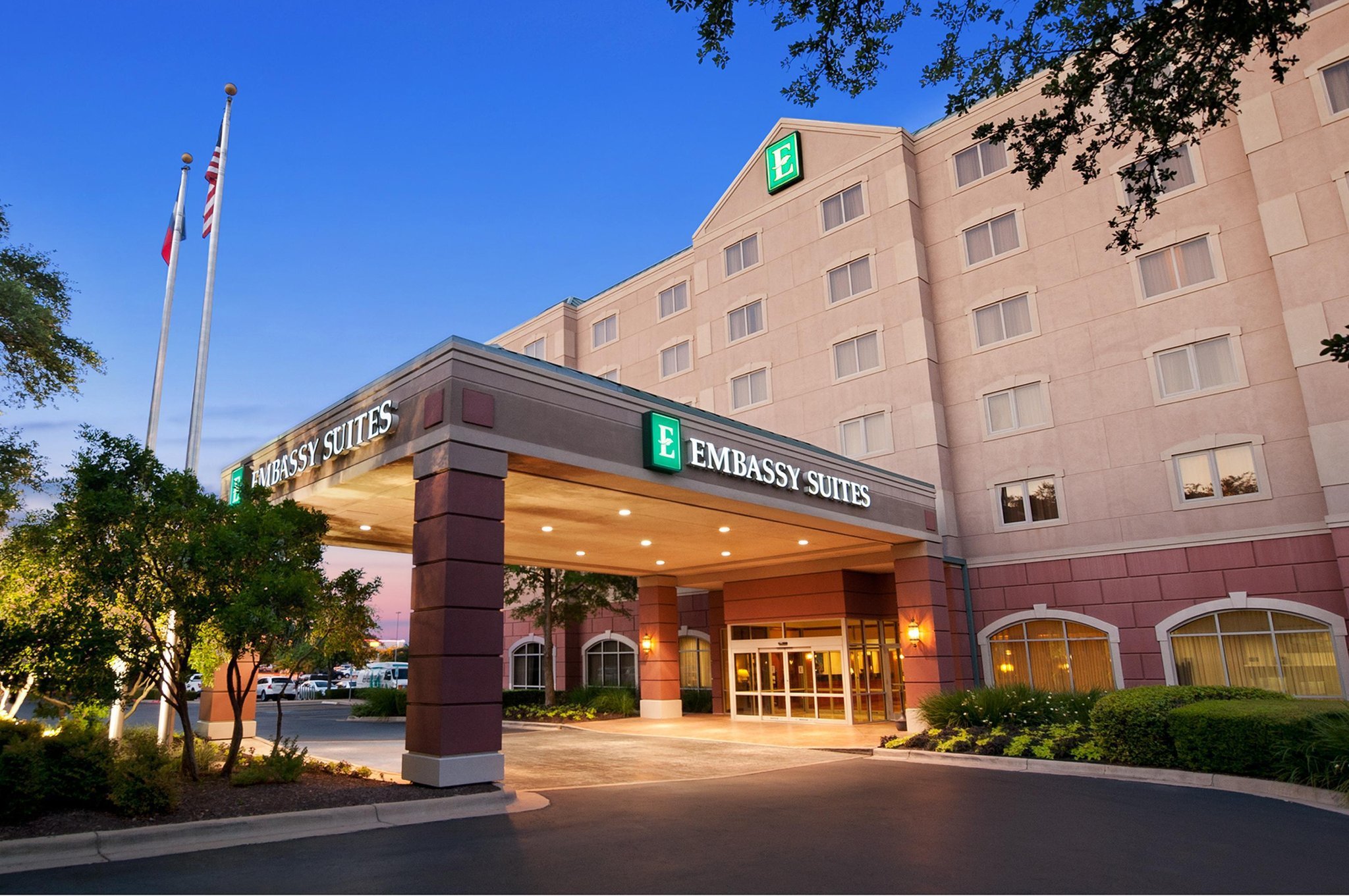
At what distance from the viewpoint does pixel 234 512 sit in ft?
41.7

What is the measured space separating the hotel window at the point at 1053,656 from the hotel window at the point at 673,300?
18.6 meters

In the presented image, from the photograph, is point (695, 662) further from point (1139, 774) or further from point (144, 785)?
point (144, 785)

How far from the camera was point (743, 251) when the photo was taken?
33.2 metres

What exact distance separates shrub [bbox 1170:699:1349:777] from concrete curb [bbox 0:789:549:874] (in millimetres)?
10991

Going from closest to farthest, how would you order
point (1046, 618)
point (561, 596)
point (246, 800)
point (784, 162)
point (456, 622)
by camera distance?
point (246, 800), point (456, 622), point (1046, 618), point (784, 162), point (561, 596)

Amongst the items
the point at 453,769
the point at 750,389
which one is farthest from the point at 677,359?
the point at 453,769

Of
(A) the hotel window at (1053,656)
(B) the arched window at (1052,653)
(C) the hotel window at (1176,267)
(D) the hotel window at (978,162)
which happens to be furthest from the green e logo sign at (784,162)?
(A) the hotel window at (1053,656)

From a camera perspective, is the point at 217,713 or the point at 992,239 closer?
the point at 217,713

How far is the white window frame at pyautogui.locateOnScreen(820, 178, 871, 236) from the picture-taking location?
2908 cm

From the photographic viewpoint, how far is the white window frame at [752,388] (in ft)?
103

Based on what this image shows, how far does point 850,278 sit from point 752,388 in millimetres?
5485

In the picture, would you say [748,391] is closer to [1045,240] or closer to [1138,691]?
[1045,240]

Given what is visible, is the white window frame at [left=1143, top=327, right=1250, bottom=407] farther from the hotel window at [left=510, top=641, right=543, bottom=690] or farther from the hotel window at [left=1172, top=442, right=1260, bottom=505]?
the hotel window at [left=510, top=641, right=543, bottom=690]

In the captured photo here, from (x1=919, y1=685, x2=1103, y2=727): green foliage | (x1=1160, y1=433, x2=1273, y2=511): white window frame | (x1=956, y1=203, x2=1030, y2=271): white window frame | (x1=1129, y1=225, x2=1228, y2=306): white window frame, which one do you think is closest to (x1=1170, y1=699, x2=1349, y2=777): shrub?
(x1=919, y1=685, x2=1103, y2=727): green foliage
